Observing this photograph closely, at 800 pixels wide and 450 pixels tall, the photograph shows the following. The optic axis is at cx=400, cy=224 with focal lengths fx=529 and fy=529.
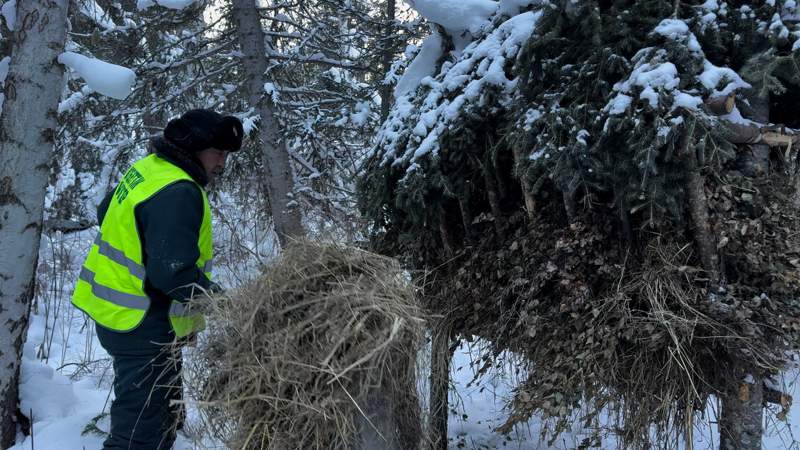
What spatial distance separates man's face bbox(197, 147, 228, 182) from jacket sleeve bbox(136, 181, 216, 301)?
33 cm

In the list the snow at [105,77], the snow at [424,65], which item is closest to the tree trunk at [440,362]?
the snow at [424,65]

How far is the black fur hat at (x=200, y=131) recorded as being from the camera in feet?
8.72

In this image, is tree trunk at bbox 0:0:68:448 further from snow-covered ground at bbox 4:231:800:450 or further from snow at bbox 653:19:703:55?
snow at bbox 653:19:703:55

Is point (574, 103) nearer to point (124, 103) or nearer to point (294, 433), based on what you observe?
point (294, 433)

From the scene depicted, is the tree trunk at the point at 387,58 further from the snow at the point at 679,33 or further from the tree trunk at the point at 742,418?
the tree trunk at the point at 742,418

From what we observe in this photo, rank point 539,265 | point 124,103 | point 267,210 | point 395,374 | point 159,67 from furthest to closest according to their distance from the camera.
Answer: point 267,210 → point 124,103 → point 159,67 → point 539,265 → point 395,374

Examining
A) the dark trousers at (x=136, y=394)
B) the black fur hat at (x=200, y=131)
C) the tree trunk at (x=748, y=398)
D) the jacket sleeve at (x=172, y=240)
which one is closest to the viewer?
the jacket sleeve at (x=172, y=240)

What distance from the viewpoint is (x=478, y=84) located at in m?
2.95

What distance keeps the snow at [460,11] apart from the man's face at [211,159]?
1.60 m

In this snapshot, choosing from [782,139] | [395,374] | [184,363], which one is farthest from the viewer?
[782,139]

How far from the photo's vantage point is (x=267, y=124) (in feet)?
21.1

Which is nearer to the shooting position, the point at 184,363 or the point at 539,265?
the point at 184,363

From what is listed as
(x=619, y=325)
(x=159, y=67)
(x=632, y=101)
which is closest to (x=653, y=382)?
(x=619, y=325)

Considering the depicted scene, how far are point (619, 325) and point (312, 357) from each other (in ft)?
4.74
